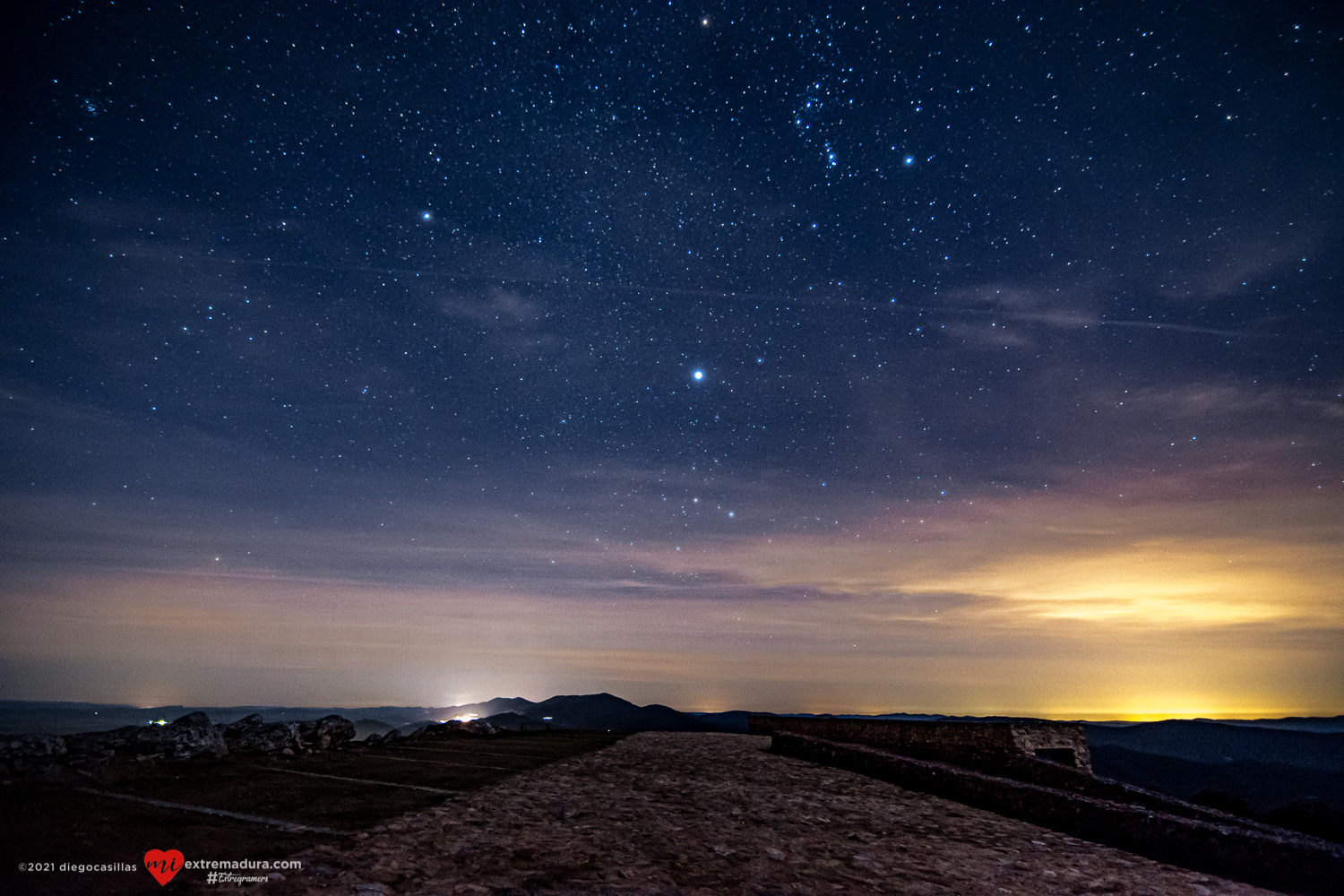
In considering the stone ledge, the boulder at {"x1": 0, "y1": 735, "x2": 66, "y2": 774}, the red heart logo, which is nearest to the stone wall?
the stone ledge

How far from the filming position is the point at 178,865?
3.83 m

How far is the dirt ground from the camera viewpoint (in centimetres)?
416

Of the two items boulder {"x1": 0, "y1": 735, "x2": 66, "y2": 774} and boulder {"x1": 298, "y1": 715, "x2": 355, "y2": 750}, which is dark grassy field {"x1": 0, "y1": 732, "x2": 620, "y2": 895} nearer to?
boulder {"x1": 0, "y1": 735, "x2": 66, "y2": 774}

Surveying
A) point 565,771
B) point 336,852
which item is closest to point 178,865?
point 336,852

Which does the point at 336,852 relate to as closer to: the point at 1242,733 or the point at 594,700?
the point at 594,700

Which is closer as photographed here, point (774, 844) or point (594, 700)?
point (774, 844)

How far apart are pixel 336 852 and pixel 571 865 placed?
1.75 meters

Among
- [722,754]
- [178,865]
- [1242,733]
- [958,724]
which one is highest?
[178,865]

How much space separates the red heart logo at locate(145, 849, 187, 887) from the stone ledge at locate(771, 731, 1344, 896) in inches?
317

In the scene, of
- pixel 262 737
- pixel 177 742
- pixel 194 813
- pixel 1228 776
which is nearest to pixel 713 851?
pixel 194 813

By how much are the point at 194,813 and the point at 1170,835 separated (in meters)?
8.93

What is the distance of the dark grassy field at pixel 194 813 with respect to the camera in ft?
12.2

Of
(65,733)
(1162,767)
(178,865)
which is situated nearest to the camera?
(178,865)

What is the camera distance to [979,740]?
1015cm
